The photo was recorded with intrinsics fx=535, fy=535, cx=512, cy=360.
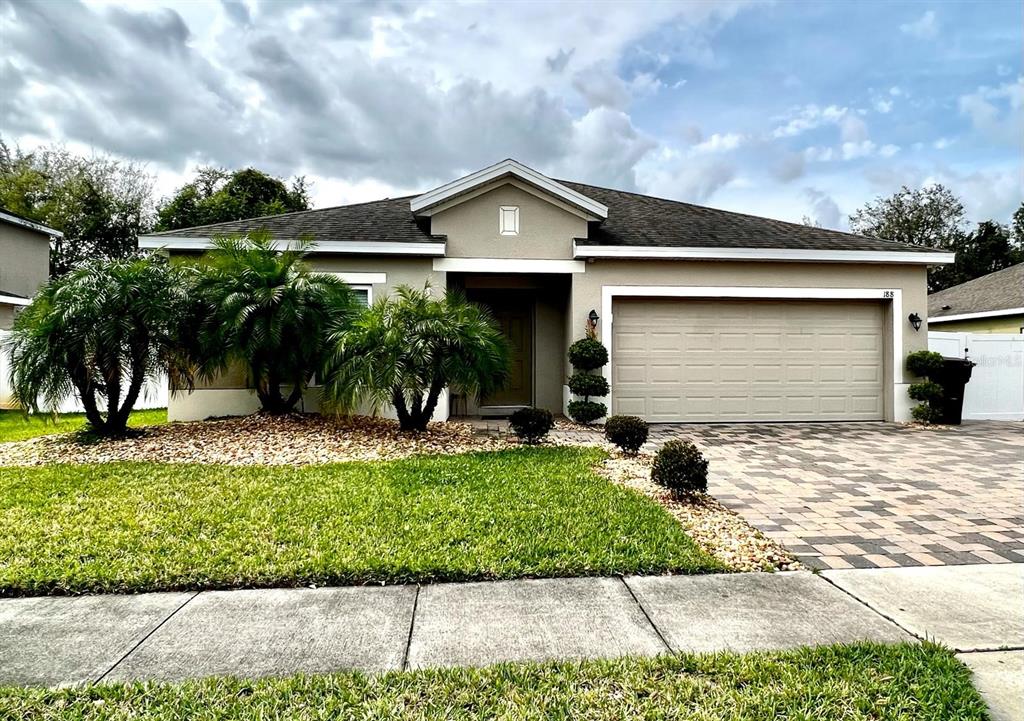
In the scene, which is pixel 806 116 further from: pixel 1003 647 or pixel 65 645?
pixel 65 645

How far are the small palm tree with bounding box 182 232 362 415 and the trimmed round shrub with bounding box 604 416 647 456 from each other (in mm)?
4236

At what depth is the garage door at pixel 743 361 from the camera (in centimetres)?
1015

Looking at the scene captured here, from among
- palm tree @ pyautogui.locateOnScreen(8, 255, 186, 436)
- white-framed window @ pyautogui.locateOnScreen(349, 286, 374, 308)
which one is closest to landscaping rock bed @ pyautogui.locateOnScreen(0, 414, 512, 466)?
palm tree @ pyautogui.locateOnScreen(8, 255, 186, 436)

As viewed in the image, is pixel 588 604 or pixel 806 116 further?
pixel 806 116

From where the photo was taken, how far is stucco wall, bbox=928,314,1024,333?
14.0 meters

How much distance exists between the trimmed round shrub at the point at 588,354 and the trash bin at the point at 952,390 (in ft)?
20.8

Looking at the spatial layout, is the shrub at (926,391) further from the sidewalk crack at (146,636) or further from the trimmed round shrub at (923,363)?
the sidewalk crack at (146,636)

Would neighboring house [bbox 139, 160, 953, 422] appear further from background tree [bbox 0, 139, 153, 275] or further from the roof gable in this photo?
background tree [bbox 0, 139, 153, 275]

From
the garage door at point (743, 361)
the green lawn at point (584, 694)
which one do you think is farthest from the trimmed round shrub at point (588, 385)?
the green lawn at point (584, 694)

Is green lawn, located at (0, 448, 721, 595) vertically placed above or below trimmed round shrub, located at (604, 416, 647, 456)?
below

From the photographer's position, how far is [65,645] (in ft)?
8.61

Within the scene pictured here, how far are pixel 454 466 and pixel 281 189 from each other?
24.6m

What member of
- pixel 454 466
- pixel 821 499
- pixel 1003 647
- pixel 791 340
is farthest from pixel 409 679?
pixel 791 340

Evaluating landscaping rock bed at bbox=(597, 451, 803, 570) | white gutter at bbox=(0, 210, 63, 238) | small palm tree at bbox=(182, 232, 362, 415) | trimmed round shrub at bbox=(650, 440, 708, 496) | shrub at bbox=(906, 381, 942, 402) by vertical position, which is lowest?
landscaping rock bed at bbox=(597, 451, 803, 570)
